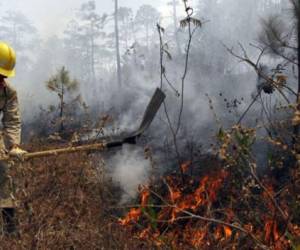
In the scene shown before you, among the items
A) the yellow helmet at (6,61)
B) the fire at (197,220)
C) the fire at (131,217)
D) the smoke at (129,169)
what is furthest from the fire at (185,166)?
the yellow helmet at (6,61)

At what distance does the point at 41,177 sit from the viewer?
678cm

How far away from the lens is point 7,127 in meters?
4.41

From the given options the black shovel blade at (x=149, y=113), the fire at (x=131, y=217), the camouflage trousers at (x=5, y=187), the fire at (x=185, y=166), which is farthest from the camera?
the fire at (x=185, y=166)

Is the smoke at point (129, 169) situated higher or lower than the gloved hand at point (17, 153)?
lower

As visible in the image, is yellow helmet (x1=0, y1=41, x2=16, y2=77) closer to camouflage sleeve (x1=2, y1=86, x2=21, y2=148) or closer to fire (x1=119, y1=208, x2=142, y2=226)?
camouflage sleeve (x1=2, y1=86, x2=21, y2=148)

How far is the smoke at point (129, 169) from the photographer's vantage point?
6.74 meters

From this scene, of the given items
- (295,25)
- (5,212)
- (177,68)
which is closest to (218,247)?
(5,212)

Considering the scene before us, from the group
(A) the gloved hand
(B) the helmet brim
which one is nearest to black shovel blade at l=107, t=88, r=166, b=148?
(A) the gloved hand

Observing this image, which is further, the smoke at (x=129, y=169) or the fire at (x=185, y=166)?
the smoke at (x=129, y=169)

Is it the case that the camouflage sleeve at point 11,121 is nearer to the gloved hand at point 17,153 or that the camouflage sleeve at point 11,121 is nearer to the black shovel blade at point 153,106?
the gloved hand at point 17,153

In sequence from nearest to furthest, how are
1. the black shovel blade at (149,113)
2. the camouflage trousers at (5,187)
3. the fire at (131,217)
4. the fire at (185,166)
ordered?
the black shovel blade at (149,113), the camouflage trousers at (5,187), the fire at (131,217), the fire at (185,166)

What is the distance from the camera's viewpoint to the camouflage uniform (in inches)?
170

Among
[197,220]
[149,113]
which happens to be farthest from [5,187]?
[197,220]

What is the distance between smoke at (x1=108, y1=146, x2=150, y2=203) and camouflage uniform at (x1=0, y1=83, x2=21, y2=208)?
2278 mm
